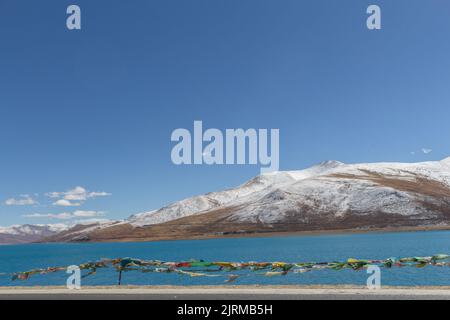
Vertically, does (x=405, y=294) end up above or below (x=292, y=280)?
above

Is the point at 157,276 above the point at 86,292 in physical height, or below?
below

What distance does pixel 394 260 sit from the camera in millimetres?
39250
